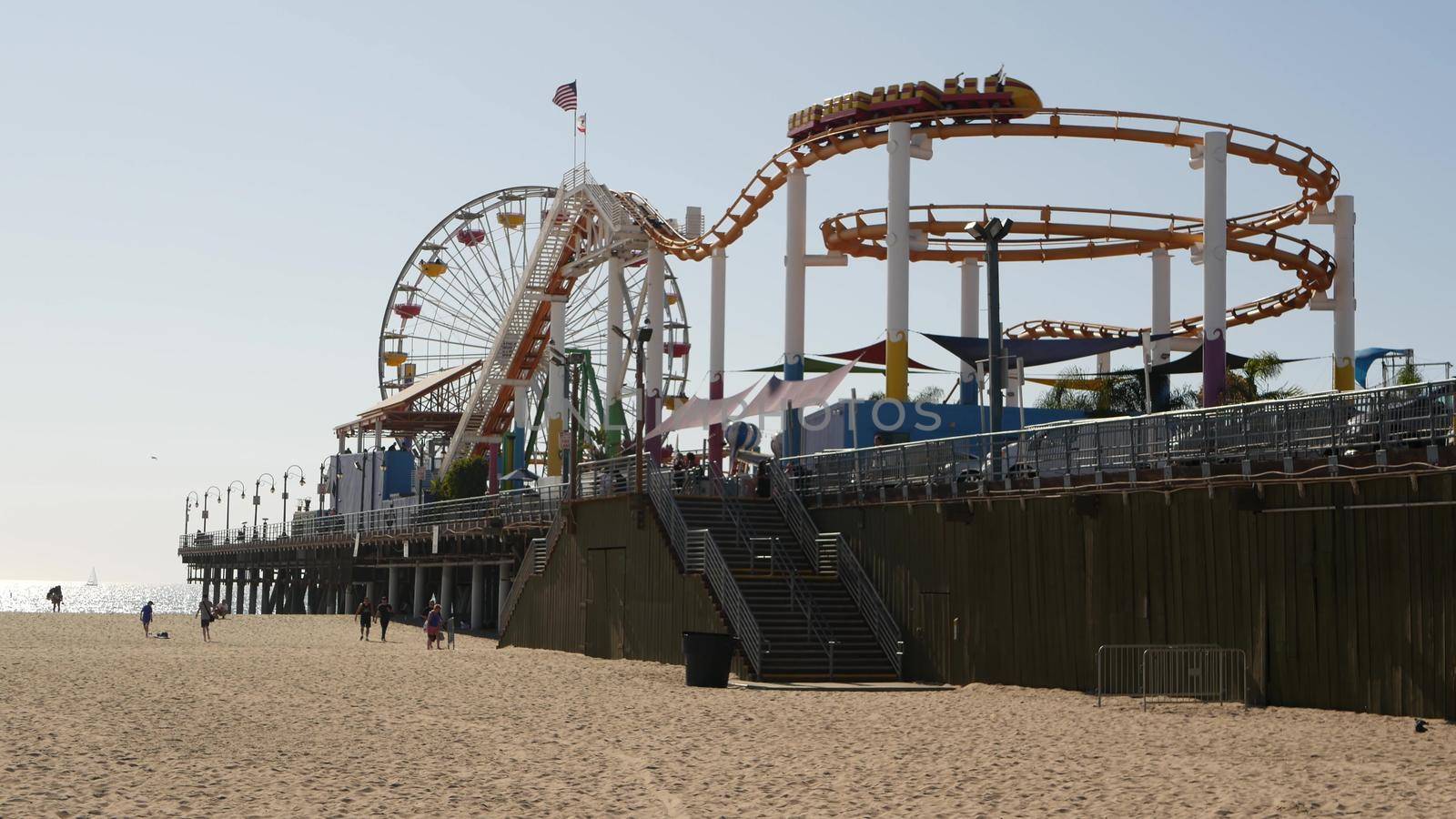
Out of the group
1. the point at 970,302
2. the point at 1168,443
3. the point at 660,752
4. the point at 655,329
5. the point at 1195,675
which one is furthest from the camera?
the point at 655,329

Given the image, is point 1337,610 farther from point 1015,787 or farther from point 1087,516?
point 1015,787

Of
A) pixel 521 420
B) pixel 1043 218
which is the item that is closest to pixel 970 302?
pixel 1043 218

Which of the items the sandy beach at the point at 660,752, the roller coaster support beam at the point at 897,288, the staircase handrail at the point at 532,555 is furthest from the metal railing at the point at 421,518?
the sandy beach at the point at 660,752

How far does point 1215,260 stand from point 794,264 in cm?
1085

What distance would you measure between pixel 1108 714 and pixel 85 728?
1262 cm

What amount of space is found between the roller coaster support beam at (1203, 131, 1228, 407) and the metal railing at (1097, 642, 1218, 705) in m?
13.0

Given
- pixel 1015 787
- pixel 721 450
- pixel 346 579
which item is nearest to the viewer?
pixel 1015 787

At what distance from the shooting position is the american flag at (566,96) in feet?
186

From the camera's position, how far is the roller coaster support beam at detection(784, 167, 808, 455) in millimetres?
40719

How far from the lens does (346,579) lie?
70.1m

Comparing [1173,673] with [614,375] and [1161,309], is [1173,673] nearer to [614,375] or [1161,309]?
[1161,309]

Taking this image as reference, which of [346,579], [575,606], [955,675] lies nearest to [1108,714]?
[955,675]

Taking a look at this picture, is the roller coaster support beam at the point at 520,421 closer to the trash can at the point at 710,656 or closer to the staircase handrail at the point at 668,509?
the staircase handrail at the point at 668,509

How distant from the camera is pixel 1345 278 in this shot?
132 feet
